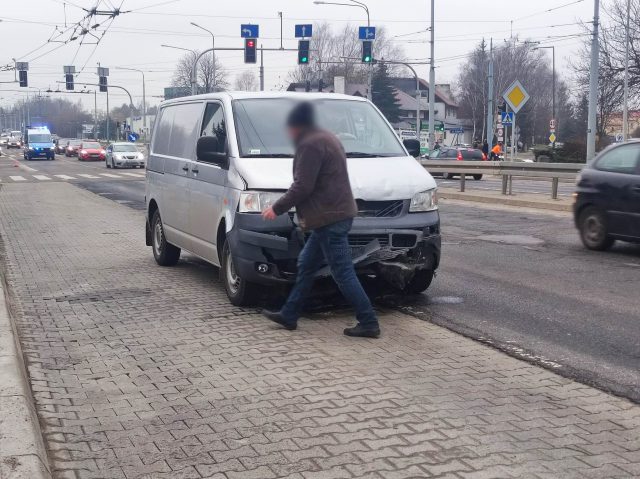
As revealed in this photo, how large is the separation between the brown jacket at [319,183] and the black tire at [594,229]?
6.05m

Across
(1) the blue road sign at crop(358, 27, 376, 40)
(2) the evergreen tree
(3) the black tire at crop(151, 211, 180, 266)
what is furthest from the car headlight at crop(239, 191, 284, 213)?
(2) the evergreen tree

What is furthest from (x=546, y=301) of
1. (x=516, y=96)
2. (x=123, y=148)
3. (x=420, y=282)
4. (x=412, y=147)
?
(x=123, y=148)

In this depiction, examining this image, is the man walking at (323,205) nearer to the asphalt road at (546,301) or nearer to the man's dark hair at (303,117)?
the man's dark hair at (303,117)

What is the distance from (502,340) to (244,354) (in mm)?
1989

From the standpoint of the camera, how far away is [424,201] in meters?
7.67

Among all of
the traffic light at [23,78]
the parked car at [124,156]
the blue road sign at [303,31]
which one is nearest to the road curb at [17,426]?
the blue road sign at [303,31]

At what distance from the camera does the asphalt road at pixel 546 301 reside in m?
6.12

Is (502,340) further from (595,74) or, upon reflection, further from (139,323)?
(595,74)

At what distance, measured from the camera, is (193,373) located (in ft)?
19.0

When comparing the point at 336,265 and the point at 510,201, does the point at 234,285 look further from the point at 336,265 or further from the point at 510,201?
the point at 510,201

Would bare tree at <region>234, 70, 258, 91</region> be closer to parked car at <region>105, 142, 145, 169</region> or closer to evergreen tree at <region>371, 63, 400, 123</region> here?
evergreen tree at <region>371, 63, 400, 123</region>

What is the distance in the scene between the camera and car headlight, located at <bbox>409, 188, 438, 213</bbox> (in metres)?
7.59

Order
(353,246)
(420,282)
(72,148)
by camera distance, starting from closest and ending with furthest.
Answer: (353,246) → (420,282) → (72,148)

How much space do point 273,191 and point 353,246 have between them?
0.83 metres
